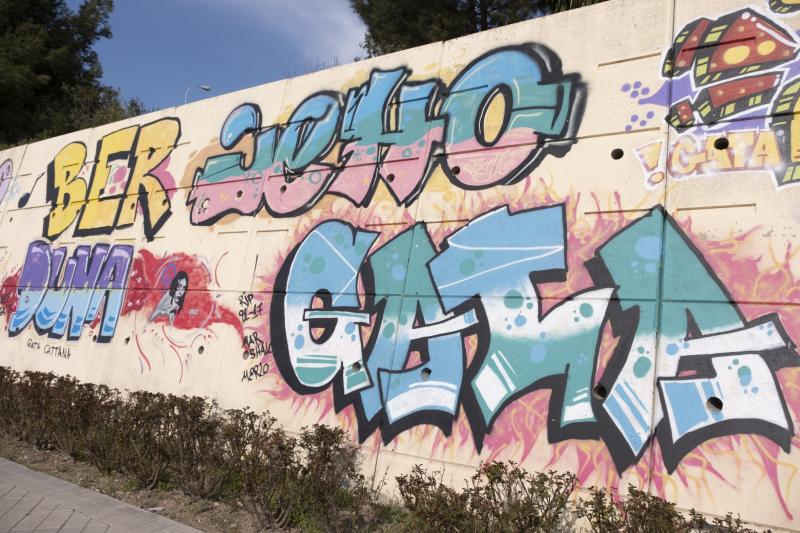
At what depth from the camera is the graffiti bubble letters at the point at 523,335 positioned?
4250mm

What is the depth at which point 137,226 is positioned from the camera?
29.5 ft

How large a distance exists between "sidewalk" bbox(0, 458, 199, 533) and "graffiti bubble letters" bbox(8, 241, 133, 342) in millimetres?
3368

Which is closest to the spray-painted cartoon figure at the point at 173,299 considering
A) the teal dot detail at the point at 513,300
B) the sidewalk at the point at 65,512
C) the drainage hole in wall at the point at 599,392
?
the sidewalk at the point at 65,512

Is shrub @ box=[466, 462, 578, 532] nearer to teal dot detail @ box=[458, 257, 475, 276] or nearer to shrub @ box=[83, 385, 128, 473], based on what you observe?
teal dot detail @ box=[458, 257, 475, 276]

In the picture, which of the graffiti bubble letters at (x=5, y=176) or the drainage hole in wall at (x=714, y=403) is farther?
the graffiti bubble letters at (x=5, y=176)

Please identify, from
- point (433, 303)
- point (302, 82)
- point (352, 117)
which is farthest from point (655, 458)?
point (302, 82)

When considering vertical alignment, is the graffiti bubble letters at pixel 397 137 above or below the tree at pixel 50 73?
below

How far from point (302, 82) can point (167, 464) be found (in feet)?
15.0

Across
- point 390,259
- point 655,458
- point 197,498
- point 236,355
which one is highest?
point 390,259

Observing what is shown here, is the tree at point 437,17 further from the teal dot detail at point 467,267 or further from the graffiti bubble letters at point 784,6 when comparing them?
the teal dot detail at point 467,267

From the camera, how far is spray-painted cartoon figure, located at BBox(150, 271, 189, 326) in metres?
7.87

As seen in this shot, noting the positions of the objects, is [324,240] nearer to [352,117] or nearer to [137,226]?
[352,117]

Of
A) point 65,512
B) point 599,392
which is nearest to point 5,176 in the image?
point 65,512

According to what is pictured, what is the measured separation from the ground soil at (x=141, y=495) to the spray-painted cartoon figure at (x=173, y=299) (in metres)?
2.00
